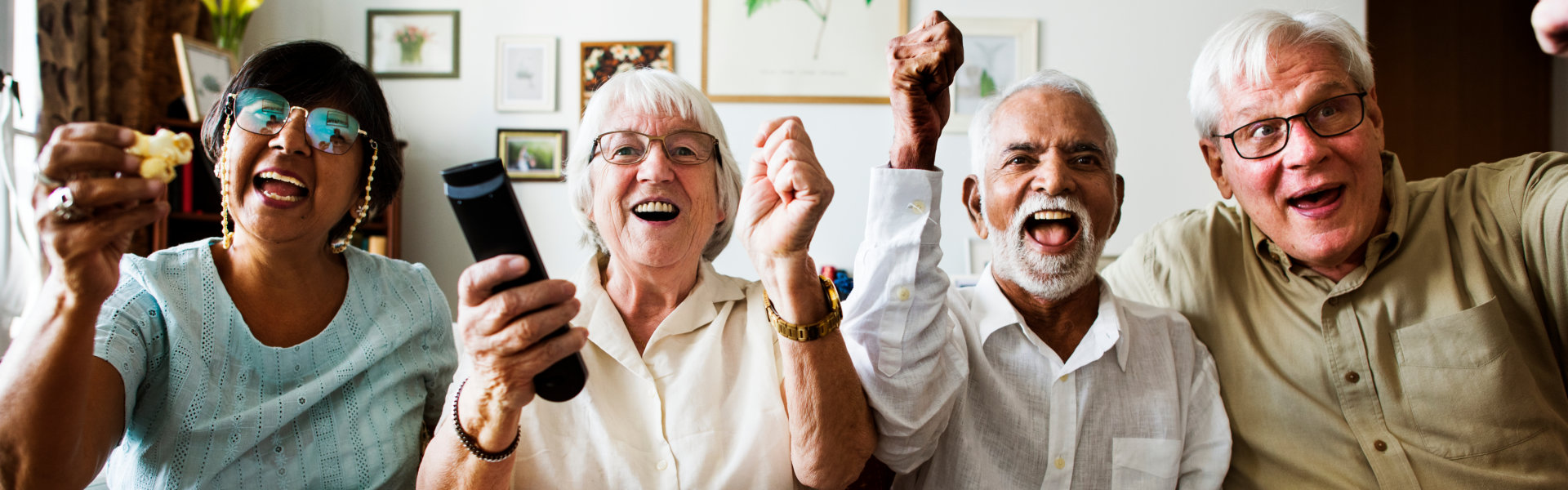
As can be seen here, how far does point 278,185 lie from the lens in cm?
126

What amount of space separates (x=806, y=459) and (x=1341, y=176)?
3.50 feet

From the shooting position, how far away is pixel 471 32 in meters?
4.00

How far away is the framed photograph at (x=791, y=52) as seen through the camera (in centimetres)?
395

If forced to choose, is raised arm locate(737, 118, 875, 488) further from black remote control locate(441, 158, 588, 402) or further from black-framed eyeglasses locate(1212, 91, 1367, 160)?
black-framed eyeglasses locate(1212, 91, 1367, 160)

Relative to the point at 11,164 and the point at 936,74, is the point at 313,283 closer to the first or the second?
the point at 936,74

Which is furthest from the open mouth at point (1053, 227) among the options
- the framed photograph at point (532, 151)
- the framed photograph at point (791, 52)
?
the framed photograph at point (532, 151)

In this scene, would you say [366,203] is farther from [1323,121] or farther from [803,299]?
[1323,121]

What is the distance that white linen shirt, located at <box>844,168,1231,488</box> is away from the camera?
1178mm

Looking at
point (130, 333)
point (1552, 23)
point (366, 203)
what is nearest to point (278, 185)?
point (366, 203)

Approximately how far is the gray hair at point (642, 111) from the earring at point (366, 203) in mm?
331

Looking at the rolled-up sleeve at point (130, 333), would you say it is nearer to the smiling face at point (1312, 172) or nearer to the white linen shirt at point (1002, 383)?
the white linen shirt at point (1002, 383)

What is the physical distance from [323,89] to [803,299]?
909mm

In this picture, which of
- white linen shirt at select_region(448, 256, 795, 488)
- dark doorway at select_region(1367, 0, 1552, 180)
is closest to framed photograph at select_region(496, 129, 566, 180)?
white linen shirt at select_region(448, 256, 795, 488)

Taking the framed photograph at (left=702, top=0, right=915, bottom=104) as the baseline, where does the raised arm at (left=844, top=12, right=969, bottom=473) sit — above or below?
below
